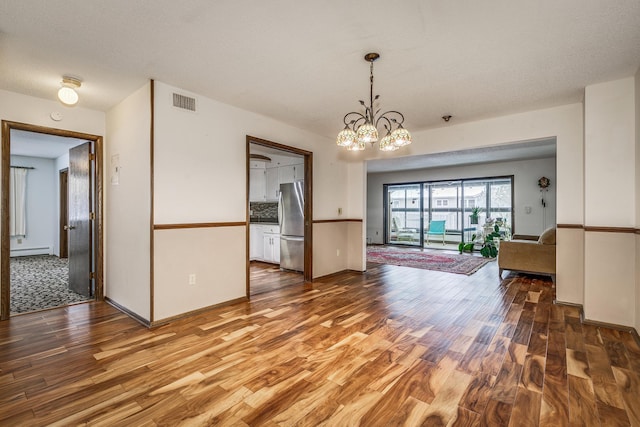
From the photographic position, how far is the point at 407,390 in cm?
193

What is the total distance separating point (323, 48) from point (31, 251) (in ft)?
29.0

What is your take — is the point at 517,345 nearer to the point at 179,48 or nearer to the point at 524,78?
the point at 524,78

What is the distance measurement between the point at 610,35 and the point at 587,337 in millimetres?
2538

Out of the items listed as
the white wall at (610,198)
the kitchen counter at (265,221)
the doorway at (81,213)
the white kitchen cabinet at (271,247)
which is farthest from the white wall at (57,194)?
the white wall at (610,198)

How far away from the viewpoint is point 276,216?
257 inches

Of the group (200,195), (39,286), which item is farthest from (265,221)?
(39,286)

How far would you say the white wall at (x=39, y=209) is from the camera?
7.26 meters

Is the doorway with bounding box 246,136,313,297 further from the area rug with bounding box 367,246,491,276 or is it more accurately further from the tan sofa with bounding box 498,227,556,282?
the tan sofa with bounding box 498,227,556,282

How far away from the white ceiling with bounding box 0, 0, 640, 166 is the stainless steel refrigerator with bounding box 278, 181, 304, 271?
208cm

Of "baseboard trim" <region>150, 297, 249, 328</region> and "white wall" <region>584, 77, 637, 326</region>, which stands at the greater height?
"white wall" <region>584, 77, 637, 326</region>

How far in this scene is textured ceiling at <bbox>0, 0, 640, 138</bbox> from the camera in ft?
Result: 6.59

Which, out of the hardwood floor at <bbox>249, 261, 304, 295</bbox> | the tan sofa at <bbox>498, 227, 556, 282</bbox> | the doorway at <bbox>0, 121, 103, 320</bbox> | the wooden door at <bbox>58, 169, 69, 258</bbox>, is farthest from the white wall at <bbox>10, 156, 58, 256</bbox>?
the tan sofa at <bbox>498, 227, 556, 282</bbox>

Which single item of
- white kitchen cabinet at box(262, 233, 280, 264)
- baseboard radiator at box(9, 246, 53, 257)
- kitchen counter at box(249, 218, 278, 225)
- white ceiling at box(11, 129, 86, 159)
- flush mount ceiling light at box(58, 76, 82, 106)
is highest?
white ceiling at box(11, 129, 86, 159)

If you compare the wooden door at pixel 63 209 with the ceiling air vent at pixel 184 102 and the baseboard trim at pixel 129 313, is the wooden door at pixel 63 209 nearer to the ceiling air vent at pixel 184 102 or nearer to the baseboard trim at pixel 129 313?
the baseboard trim at pixel 129 313
